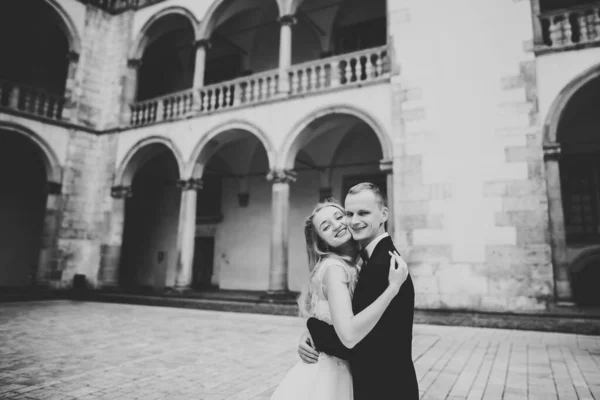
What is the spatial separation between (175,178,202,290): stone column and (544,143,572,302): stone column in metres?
8.83

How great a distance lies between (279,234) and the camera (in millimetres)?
9594

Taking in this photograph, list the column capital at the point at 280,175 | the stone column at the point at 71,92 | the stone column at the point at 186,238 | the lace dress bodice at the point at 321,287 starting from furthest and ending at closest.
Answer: the stone column at the point at 71,92 → the stone column at the point at 186,238 → the column capital at the point at 280,175 → the lace dress bodice at the point at 321,287

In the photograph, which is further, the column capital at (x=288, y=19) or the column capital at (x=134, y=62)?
the column capital at (x=134, y=62)

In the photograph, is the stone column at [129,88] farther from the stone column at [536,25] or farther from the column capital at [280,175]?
the stone column at [536,25]

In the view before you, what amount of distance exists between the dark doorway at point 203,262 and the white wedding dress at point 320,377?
44.1 ft

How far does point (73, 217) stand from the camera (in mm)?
12266

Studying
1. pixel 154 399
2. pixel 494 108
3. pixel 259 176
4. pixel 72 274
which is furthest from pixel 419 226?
pixel 72 274

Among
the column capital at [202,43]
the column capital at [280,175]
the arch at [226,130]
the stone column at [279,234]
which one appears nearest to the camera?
the stone column at [279,234]

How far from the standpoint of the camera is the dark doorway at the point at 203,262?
14.9 m

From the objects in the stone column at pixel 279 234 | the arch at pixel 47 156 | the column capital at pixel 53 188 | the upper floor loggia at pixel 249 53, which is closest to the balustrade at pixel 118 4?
the upper floor loggia at pixel 249 53

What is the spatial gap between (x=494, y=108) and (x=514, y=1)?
2.25 metres

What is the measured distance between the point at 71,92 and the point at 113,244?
5323 mm

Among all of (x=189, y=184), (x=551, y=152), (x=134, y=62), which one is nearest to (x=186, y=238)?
(x=189, y=184)

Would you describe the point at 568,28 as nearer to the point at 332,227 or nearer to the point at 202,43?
the point at 332,227
